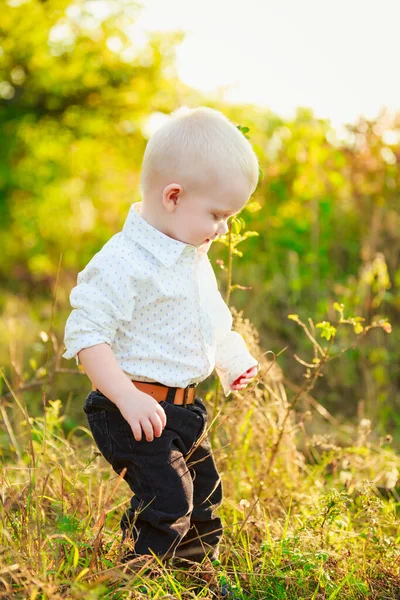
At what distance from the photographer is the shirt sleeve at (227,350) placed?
100 inches

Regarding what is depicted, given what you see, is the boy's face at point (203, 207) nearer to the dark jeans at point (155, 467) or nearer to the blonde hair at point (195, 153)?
the blonde hair at point (195, 153)

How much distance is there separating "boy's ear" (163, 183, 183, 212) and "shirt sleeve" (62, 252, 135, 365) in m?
0.22

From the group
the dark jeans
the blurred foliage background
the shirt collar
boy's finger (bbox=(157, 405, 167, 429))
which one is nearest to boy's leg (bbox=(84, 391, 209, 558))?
the dark jeans

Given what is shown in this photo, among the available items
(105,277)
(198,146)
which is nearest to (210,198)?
(198,146)

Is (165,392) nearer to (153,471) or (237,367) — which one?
(153,471)

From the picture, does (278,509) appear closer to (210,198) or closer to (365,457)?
(365,457)

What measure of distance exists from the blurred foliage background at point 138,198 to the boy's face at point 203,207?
6.05 feet

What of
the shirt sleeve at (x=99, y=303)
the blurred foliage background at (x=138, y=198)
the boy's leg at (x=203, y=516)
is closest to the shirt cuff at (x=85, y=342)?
the shirt sleeve at (x=99, y=303)

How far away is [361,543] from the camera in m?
2.75

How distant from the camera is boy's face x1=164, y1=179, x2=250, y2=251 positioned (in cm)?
224

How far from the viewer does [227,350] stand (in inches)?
102

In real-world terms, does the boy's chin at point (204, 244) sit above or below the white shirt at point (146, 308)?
above

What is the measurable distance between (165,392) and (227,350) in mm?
371

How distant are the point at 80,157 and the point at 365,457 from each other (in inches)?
215
